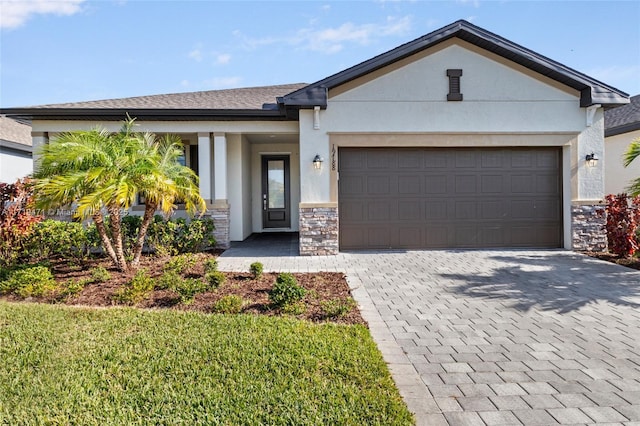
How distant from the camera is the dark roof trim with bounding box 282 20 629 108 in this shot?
336 inches

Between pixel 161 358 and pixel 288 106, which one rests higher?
pixel 288 106

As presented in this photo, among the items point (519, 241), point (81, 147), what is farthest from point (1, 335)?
point (519, 241)

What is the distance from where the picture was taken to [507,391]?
2879 mm

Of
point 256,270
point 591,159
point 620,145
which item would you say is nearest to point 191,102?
point 256,270

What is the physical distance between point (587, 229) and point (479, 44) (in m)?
5.37

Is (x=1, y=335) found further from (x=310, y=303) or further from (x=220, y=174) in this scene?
(x=220, y=174)

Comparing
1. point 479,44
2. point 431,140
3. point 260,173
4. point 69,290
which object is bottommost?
point 69,290

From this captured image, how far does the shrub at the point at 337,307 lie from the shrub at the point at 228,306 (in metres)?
1.11

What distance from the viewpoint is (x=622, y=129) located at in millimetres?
11781

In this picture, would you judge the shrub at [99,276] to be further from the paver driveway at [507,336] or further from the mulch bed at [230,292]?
the paver driveway at [507,336]

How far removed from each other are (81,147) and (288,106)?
4391 millimetres

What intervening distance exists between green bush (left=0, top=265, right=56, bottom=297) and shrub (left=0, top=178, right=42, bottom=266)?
5.53 ft

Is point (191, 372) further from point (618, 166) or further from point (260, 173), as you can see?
point (618, 166)

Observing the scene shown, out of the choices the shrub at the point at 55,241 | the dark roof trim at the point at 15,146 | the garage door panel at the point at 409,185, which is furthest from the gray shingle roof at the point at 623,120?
the dark roof trim at the point at 15,146
